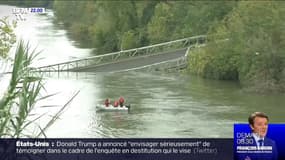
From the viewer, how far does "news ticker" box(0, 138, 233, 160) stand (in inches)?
237

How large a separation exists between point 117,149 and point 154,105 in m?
25.7

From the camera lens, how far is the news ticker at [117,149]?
6.02 meters

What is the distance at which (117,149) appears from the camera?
617 cm

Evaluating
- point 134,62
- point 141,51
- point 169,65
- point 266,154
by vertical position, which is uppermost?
point 141,51

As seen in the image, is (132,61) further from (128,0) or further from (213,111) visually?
(213,111)

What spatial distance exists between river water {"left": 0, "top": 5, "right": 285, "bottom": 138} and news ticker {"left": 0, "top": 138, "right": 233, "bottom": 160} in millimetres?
12741

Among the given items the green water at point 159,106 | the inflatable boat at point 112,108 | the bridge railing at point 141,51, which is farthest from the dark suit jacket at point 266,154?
the bridge railing at point 141,51

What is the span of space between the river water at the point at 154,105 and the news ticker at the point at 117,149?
1274 cm

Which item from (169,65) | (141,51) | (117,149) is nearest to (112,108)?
(169,65)

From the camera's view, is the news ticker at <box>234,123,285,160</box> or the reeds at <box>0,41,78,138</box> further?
the reeds at <box>0,41,78,138</box>

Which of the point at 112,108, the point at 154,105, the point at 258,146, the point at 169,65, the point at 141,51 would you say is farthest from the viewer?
the point at 141,51

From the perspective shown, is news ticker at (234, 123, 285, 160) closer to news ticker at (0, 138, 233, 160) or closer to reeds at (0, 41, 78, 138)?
news ticker at (0, 138, 233, 160)

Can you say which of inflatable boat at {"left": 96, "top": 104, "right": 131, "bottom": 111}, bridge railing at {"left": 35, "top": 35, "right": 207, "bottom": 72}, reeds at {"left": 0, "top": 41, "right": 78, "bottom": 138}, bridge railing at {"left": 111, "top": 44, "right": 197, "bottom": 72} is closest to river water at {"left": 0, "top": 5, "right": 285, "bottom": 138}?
inflatable boat at {"left": 96, "top": 104, "right": 131, "bottom": 111}

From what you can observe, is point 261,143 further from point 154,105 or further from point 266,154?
point 154,105
